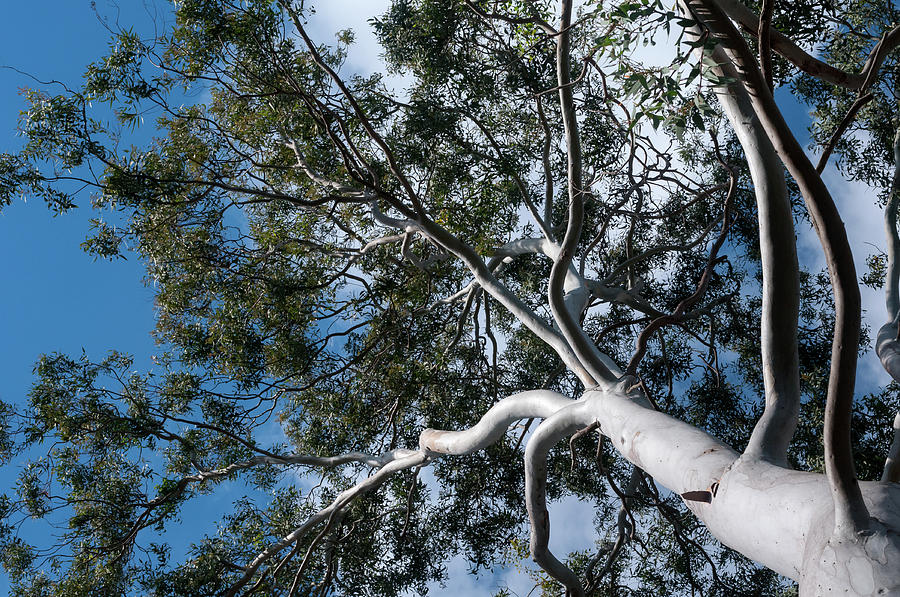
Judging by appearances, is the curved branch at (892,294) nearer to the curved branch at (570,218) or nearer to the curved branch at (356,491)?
the curved branch at (570,218)

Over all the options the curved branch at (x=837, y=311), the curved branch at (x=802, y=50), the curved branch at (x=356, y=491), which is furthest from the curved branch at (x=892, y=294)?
the curved branch at (x=837, y=311)

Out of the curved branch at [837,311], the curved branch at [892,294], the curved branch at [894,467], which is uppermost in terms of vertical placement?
the curved branch at [892,294]

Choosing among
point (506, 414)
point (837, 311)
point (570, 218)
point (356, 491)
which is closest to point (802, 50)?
point (570, 218)

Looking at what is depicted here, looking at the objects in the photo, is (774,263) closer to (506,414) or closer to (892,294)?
(506,414)

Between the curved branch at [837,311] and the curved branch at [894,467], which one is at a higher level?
the curved branch at [837,311]

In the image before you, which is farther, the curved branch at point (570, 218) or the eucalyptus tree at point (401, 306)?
the eucalyptus tree at point (401, 306)

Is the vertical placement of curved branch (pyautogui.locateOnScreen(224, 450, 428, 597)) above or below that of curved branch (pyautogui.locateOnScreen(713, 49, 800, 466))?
above

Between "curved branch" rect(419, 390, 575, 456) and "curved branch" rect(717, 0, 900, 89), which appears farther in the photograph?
"curved branch" rect(419, 390, 575, 456)

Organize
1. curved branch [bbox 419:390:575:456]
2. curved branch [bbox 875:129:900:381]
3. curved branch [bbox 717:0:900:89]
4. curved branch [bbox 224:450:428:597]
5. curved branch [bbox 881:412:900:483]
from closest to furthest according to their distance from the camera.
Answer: curved branch [bbox 717:0:900:89] < curved branch [bbox 881:412:900:483] < curved branch [bbox 419:390:575:456] < curved branch [bbox 875:129:900:381] < curved branch [bbox 224:450:428:597]

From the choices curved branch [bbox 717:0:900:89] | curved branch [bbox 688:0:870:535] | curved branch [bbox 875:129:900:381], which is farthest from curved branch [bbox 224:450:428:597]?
curved branch [bbox 688:0:870:535]

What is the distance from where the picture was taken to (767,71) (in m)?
1.80

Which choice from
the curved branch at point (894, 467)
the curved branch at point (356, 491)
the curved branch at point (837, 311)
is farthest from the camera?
the curved branch at point (356, 491)

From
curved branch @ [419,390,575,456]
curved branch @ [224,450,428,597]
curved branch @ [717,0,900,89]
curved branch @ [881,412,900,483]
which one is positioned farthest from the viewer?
curved branch @ [224,450,428,597]

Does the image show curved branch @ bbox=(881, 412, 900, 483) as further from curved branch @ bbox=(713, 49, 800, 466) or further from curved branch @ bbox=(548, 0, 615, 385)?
curved branch @ bbox=(548, 0, 615, 385)
